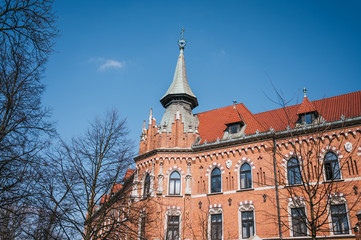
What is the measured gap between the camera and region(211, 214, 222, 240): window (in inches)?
910

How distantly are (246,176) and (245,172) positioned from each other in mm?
298

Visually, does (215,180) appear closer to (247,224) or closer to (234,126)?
(247,224)

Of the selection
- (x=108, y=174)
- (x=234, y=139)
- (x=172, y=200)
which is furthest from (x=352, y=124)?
(x=108, y=174)

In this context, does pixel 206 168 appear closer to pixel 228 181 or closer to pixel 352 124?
pixel 228 181

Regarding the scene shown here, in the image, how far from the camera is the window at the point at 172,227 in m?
23.8

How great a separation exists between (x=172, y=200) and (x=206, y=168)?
3.54 meters

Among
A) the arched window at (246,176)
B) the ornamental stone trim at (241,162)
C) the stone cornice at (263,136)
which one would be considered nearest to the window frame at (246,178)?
the arched window at (246,176)

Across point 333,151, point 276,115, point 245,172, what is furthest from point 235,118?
point 333,151

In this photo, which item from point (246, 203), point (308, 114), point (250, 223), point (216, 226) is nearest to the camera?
point (250, 223)

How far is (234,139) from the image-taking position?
24.8 meters

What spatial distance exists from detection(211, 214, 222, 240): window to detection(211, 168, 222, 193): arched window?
1908mm

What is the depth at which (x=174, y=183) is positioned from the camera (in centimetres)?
2570

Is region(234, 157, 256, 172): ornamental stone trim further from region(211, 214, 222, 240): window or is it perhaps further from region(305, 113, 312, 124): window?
region(305, 113, 312, 124): window

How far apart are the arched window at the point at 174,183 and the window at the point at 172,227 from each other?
1.95 meters
